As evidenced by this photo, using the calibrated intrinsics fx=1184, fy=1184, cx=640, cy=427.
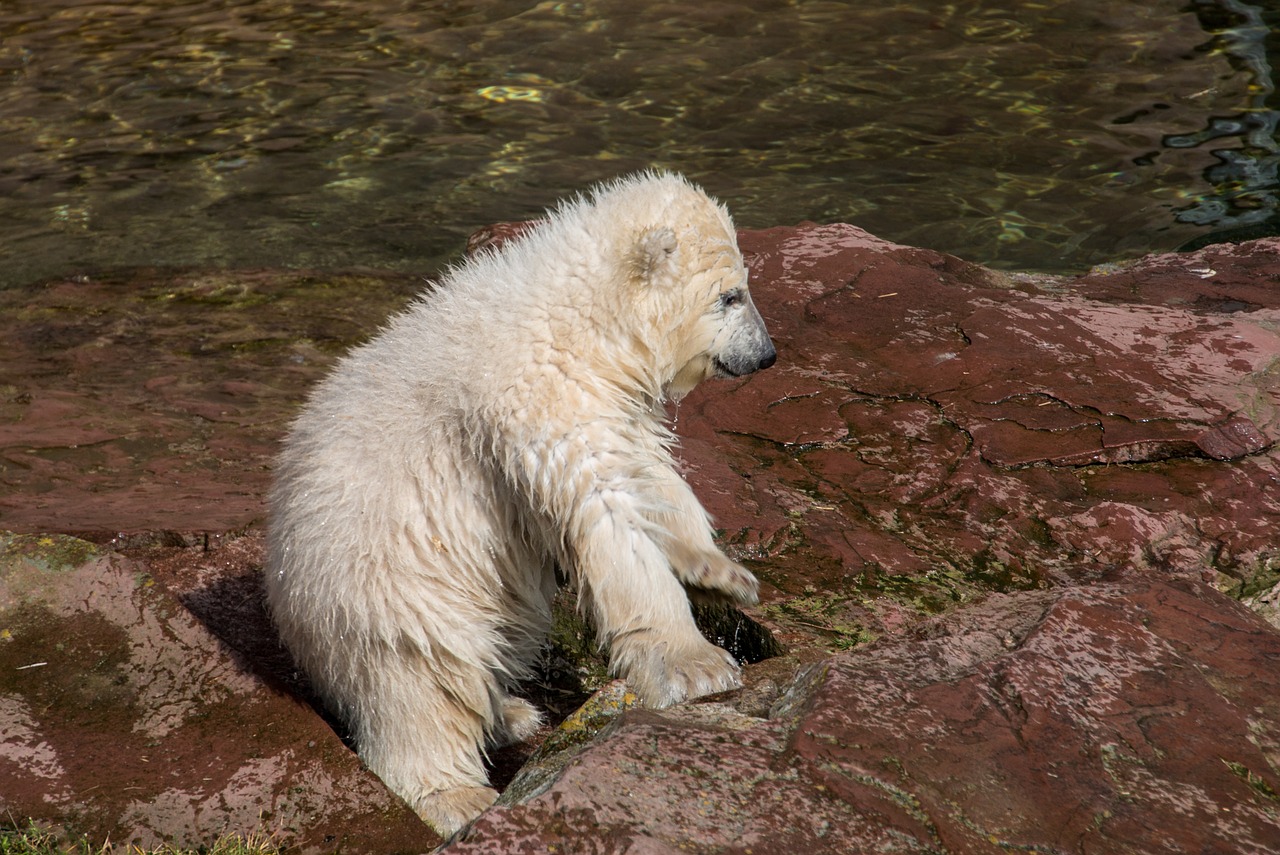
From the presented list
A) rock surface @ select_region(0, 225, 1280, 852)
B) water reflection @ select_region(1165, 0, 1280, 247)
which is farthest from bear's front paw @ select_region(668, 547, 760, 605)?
water reflection @ select_region(1165, 0, 1280, 247)

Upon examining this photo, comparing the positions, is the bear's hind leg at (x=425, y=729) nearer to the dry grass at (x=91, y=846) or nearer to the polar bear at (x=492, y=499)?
the polar bear at (x=492, y=499)

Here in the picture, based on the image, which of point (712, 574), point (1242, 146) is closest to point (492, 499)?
point (712, 574)

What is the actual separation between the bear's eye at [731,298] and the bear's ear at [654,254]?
11.5 inches

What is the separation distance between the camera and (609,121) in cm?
1230

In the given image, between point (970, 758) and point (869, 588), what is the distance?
4.81 ft

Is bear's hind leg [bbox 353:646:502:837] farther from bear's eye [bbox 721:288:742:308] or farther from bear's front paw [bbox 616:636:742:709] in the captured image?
bear's eye [bbox 721:288:742:308]

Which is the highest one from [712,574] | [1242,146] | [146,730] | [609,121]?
[712,574]

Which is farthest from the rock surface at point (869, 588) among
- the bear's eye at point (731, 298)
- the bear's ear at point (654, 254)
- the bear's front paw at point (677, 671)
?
the bear's ear at point (654, 254)

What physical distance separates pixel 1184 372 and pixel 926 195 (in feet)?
19.3

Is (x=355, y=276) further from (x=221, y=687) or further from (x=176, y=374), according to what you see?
(x=221, y=687)

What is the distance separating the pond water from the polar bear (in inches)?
245

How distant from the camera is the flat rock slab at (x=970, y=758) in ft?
8.39

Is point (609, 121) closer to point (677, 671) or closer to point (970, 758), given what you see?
point (677, 671)

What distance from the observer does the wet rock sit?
11.9 feet
